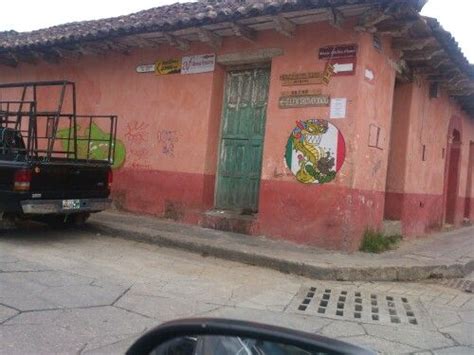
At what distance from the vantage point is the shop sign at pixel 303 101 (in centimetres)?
812

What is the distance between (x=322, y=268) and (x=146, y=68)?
593 centimetres

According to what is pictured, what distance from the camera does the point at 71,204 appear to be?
8000 mm

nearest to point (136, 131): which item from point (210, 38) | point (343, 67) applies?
point (210, 38)

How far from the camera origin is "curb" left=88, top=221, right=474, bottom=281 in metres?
6.64

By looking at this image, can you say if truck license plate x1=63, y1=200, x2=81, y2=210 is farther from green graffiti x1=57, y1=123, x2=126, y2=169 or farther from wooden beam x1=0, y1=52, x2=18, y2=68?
wooden beam x1=0, y1=52, x2=18, y2=68

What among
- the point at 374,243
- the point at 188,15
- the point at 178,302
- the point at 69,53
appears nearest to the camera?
the point at 178,302

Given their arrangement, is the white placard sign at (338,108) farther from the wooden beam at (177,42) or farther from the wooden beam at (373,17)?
the wooden beam at (177,42)

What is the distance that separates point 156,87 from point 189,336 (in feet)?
30.0

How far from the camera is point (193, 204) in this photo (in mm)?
9531

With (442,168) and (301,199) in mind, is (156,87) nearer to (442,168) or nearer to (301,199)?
(301,199)

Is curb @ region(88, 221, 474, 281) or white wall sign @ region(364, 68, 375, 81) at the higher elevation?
white wall sign @ region(364, 68, 375, 81)

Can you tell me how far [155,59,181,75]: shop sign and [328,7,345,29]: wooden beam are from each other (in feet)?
11.0

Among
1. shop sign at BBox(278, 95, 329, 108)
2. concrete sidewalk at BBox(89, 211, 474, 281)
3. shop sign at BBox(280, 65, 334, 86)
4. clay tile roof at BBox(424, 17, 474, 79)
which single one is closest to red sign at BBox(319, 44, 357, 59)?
shop sign at BBox(280, 65, 334, 86)

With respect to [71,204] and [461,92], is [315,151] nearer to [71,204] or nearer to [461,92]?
[71,204]
